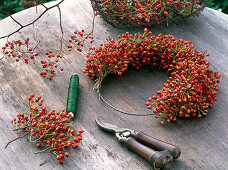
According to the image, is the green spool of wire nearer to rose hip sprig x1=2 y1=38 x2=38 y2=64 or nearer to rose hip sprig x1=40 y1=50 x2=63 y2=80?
rose hip sprig x1=40 y1=50 x2=63 y2=80

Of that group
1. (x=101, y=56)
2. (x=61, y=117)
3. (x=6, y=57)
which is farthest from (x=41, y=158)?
(x=6, y=57)

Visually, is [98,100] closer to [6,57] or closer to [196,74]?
[196,74]

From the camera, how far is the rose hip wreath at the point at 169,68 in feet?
3.84

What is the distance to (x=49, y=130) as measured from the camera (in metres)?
1.15

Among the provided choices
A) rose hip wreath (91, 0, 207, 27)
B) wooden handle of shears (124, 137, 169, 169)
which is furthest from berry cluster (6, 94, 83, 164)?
rose hip wreath (91, 0, 207, 27)

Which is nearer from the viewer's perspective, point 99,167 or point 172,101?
point 99,167

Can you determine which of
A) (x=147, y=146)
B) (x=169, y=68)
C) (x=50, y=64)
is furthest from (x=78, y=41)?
(x=147, y=146)

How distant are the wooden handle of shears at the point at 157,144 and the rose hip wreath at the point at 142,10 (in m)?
0.68

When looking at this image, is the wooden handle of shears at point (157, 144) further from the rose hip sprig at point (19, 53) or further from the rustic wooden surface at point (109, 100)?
the rose hip sprig at point (19, 53)

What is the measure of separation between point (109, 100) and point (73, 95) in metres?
0.16

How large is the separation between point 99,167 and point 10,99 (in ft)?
1.69

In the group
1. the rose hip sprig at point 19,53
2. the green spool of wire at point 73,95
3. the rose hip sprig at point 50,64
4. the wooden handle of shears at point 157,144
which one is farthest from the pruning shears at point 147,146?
the rose hip sprig at point 19,53

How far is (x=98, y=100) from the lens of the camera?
1.29 m

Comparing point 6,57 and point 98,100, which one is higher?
point 98,100
